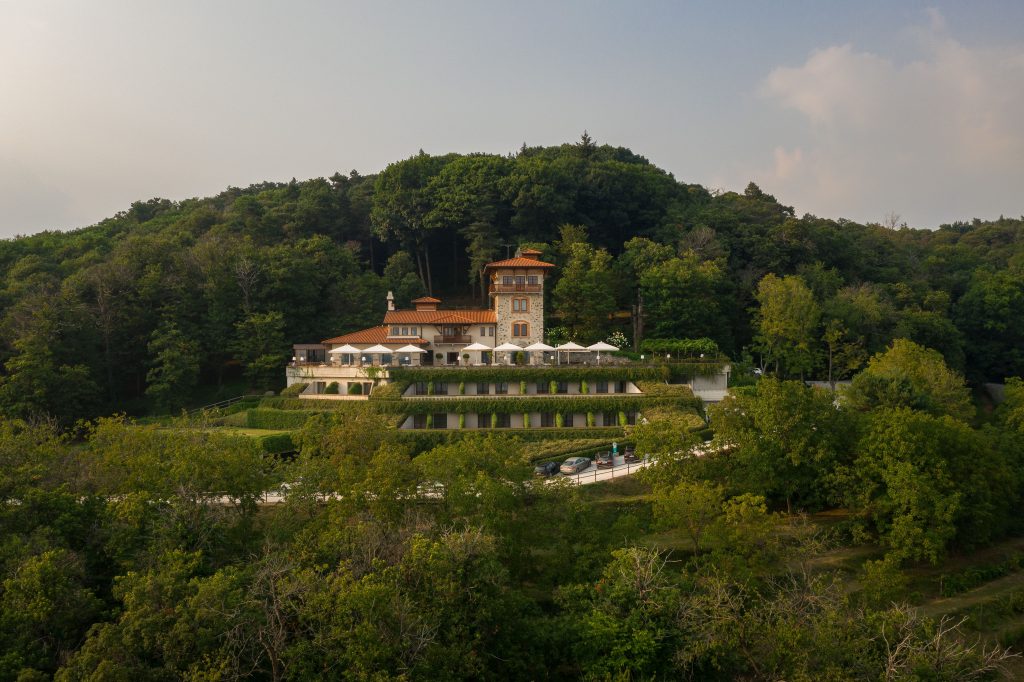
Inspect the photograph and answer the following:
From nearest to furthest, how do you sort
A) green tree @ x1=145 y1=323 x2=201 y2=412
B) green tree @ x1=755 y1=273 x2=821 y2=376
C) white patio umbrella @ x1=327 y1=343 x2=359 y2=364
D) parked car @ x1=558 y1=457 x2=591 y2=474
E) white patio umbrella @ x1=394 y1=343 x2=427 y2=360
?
1. parked car @ x1=558 y1=457 x2=591 y2=474
2. white patio umbrella @ x1=394 y1=343 x2=427 y2=360
3. white patio umbrella @ x1=327 y1=343 x2=359 y2=364
4. green tree @ x1=145 y1=323 x2=201 y2=412
5. green tree @ x1=755 y1=273 x2=821 y2=376

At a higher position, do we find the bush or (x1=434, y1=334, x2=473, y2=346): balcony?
(x1=434, y1=334, x2=473, y2=346): balcony

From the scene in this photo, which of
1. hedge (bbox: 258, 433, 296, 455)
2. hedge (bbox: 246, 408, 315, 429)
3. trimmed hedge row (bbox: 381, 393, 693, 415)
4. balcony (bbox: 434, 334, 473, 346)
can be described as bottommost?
hedge (bbox: 258, 433, 296, 455)

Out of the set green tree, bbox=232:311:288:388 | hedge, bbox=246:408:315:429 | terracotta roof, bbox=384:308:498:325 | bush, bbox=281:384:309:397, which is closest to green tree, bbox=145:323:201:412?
green tree, bbox=232:311:288:388

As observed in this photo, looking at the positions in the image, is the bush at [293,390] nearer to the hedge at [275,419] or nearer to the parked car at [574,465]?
the hedge at [275,419]

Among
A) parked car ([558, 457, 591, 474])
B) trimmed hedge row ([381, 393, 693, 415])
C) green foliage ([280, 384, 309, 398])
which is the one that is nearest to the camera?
parked car ([558, 457, 591, 474])

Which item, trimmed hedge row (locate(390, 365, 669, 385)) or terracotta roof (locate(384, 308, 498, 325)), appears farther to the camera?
terracotta roof (locate(384, 308, 498, 325))

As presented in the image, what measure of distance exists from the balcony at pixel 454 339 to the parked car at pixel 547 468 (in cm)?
1779

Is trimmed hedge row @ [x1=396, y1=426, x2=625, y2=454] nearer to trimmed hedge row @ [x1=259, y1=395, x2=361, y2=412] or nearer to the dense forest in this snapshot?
the dense forest

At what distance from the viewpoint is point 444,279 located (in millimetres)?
66062

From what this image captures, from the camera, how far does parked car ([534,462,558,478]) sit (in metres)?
31.1

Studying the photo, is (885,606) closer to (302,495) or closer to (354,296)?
(302,495)

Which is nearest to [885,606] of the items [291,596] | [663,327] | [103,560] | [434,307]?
[291,596]

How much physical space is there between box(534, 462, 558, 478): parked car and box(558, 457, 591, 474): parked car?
34cm

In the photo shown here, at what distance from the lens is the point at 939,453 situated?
2653 centimetres
